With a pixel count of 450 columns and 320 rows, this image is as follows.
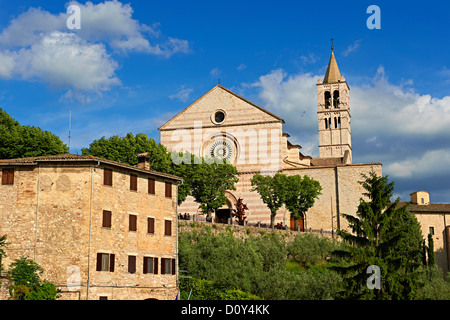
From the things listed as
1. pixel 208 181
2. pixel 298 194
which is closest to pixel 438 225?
pixel 298 194

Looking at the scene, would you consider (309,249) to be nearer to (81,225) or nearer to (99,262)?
(99,262)

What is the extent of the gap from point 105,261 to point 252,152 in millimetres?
32792

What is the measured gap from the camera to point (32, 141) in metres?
43.2

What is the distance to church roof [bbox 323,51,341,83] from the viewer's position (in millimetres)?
88875

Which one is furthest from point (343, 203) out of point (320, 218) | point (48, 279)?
point (48, 279)

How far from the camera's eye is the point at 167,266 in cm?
3688

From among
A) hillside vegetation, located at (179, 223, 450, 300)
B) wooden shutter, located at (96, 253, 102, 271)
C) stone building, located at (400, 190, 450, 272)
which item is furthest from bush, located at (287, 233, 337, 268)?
wooden shutter, located at (96, 253, 102, 271)

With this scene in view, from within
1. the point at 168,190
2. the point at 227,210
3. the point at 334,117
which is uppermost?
the point at 334,117

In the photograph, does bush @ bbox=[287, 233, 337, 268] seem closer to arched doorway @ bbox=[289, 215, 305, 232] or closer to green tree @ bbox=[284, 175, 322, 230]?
green tree @ bbox=[284, 175, 322, 230]

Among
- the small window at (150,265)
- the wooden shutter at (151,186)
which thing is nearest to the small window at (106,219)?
the small window at (150,265)

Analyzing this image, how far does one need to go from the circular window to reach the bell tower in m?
27.4

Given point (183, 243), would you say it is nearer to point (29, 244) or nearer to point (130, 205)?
point (130, 205)

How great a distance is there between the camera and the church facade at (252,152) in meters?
61.7
